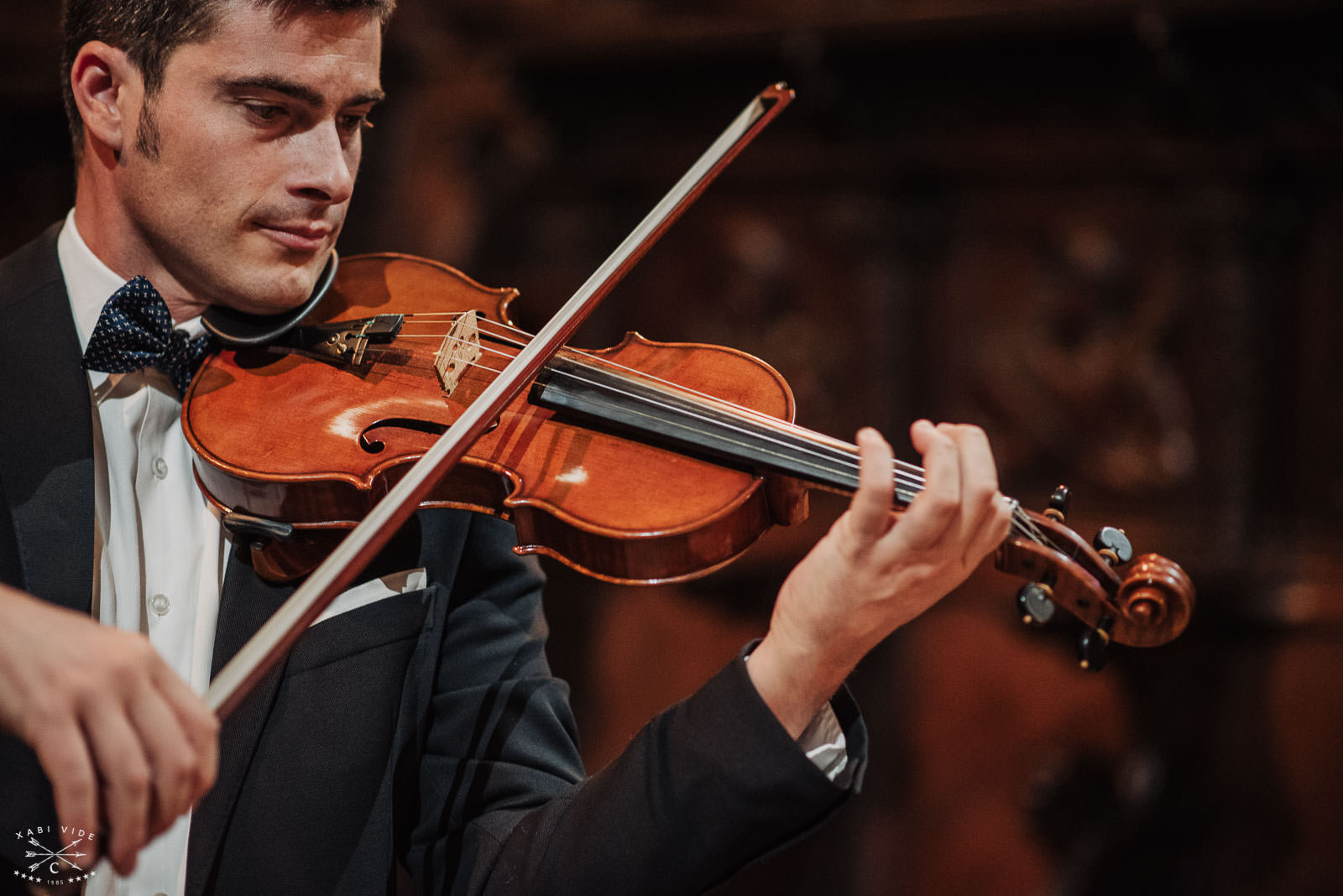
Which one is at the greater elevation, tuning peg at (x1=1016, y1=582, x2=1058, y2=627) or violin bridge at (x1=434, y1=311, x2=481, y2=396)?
violin bridge at (x1=434, y1=311, x2=481, y2=396)

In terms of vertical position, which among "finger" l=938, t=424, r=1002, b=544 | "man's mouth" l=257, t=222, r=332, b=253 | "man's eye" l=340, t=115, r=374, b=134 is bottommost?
"finger" l=938, t=424, r=1002, b=544

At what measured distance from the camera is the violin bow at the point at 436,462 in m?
0.90

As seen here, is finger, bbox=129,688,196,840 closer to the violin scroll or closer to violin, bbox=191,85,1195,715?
violin, bbox=191,85,1195,715

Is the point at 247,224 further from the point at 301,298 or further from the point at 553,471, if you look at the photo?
the point at 553,471

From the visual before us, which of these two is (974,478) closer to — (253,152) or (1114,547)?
(1114,547)

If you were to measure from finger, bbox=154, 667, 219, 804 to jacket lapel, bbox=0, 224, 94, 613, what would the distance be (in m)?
0.50

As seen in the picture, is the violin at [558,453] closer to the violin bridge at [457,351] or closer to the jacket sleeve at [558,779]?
the violin bridge at [457,351]

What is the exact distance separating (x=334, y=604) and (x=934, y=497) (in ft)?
2.47

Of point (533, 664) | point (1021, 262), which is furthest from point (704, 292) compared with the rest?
point (533, 664)

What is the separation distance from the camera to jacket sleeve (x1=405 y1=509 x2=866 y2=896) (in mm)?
1088

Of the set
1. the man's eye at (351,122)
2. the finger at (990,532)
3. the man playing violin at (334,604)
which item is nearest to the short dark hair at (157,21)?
the man playing violin at (334,604)

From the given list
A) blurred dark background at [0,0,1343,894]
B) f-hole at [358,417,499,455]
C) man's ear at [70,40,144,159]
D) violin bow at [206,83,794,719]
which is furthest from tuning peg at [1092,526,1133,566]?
blurred dark background at [0,0,1343,894]

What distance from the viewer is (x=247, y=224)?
1.35 m

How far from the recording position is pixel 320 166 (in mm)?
1349
